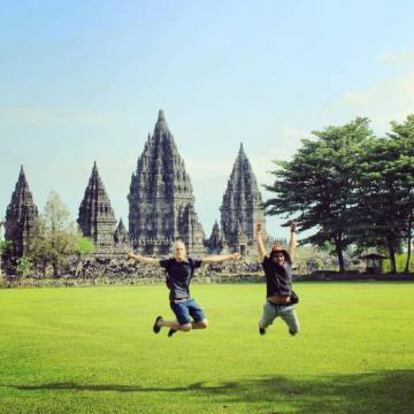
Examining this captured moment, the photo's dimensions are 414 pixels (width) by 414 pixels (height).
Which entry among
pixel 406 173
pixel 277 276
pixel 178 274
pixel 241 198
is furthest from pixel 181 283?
pixel 241 198

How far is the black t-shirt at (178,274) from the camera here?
1081 centimetres

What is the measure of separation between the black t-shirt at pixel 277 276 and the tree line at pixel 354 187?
146ft

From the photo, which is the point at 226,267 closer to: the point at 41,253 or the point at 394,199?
the point at 41,253

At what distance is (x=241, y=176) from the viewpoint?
145m

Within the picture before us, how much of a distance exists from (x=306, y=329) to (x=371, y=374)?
6010 mm

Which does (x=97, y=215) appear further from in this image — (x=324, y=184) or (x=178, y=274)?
(x=178, y=274)

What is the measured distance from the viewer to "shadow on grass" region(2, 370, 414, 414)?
31.6 feet

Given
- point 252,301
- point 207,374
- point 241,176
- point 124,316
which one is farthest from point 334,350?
point 241,176

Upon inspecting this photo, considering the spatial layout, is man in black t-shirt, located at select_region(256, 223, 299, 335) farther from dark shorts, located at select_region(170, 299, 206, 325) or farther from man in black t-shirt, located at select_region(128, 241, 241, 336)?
dark shorts, located at select_region(170, 299, 206, 325)

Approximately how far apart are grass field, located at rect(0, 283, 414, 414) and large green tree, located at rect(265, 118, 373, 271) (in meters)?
39.2

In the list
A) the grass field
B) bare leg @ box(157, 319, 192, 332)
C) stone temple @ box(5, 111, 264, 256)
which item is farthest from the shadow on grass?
stone temple @ box(5, 111, 264, 256)

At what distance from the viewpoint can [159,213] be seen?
127438mm

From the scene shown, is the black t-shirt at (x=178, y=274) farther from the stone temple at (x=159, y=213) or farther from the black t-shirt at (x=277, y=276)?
the stone temple at (x=159, y=213)

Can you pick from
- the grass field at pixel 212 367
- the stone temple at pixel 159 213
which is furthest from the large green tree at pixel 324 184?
the stone temple at pixel 159 213
